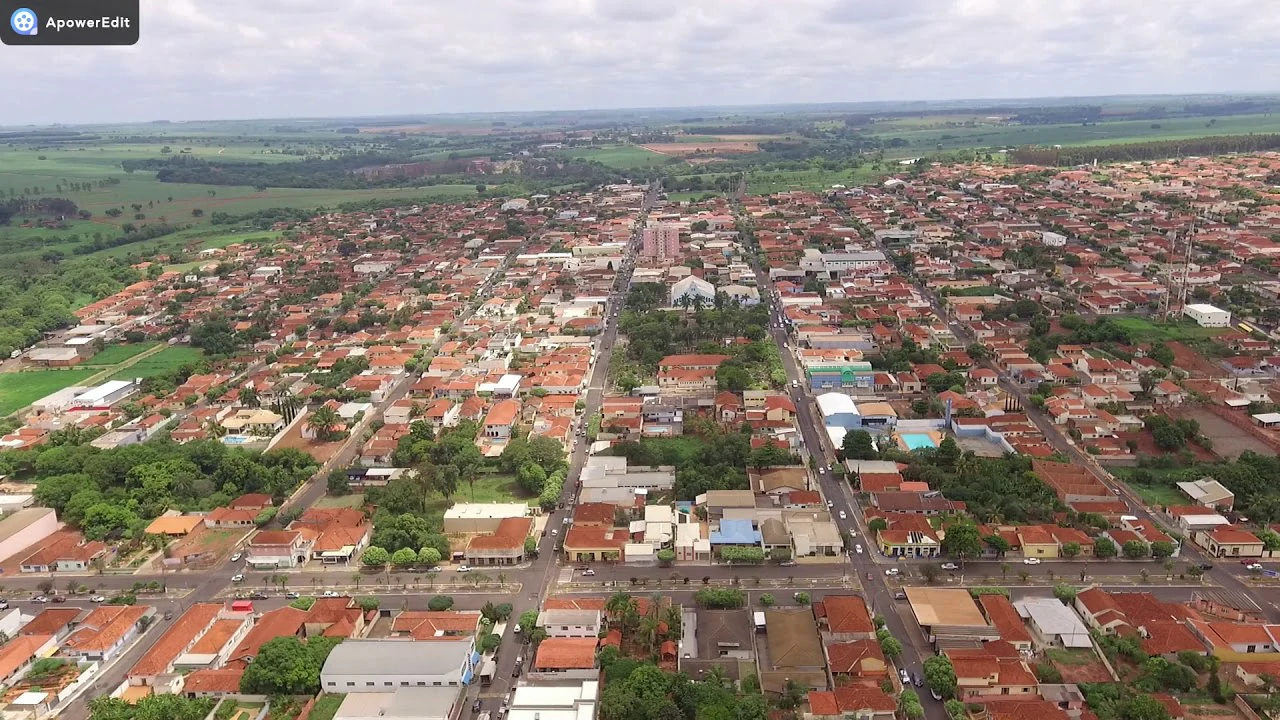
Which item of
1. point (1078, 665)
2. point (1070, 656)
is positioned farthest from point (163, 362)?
point (1078, 665)

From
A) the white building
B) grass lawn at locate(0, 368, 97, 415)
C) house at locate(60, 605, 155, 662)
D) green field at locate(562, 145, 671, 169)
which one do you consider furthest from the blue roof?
green field at locate(562, 145, 671, 169)

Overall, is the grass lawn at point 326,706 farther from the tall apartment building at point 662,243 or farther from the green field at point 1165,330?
the tall apartment building at point 662,243

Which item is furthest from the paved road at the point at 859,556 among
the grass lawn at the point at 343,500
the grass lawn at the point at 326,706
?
the grass lawn at the point at 343,500

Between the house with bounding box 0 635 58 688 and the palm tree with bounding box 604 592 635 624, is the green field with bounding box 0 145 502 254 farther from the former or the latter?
the palm tree with bounding box 604 592 635 624

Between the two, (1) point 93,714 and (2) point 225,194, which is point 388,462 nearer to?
(1) point 93,714

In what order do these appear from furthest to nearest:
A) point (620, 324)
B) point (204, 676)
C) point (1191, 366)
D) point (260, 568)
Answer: point (620, 324) < point (1191, 366) < point (260, 568) < point (204, 676)

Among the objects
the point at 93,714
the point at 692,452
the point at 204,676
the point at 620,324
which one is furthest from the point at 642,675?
the point at 620,324
